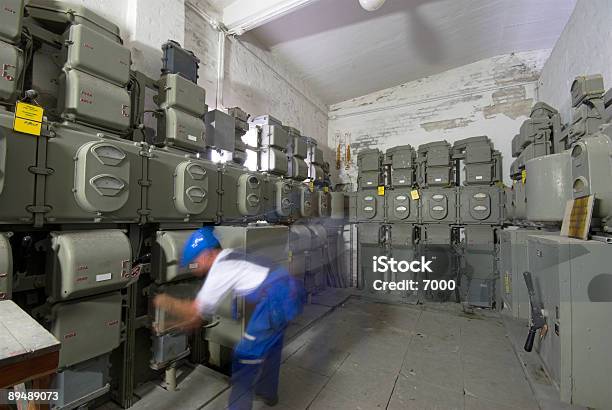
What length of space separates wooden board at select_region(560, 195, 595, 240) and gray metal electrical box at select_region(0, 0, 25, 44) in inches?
130

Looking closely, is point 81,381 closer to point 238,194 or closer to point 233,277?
point 233,277

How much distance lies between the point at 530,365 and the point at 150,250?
3.43m

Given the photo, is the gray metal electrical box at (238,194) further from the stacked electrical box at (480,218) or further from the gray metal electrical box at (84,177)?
the stacked electrical box at (480,218)

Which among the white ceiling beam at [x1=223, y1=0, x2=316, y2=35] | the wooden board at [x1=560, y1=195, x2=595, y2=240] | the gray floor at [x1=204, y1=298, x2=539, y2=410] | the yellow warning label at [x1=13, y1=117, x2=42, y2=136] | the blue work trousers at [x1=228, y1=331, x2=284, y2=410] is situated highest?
the white ceiling beam at [x1=223, y1=0, x2=316, y2=35]

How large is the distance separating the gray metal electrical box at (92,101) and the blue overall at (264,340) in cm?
142

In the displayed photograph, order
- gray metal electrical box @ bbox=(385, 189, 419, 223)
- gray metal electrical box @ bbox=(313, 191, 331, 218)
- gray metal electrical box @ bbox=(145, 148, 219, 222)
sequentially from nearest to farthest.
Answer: gray metal electrical box @ bbox=(145, 148, 219, 222) → gray metal electrical box @ bbox=(313, 191, 331, 218) → gray metal electrical box @ bbox=(385, 189, 419, 223)

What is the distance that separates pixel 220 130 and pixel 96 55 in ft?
3.74

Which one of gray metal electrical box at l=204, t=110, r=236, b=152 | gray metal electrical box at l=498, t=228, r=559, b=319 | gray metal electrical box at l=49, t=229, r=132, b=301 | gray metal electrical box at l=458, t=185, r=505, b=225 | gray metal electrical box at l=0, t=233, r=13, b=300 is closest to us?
gray metal electrical box at l=0, t=233, r=13, b=300

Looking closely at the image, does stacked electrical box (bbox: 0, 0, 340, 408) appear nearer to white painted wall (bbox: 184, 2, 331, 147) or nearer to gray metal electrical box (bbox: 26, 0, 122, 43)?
gray metal electrical box (bbox: 26, 0, 122, 43)

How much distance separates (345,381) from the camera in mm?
2309

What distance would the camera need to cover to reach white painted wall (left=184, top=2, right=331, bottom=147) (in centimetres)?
315

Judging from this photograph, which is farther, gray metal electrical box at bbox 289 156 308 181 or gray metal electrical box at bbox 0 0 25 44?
gray metal electrical box at bbox 289 156 308 181

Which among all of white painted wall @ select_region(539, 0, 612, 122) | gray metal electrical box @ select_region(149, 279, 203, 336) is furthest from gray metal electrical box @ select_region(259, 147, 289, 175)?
white painted wall @ select_region(539, 0, 612, 122)

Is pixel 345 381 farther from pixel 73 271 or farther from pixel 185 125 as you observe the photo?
pixel 185 125
